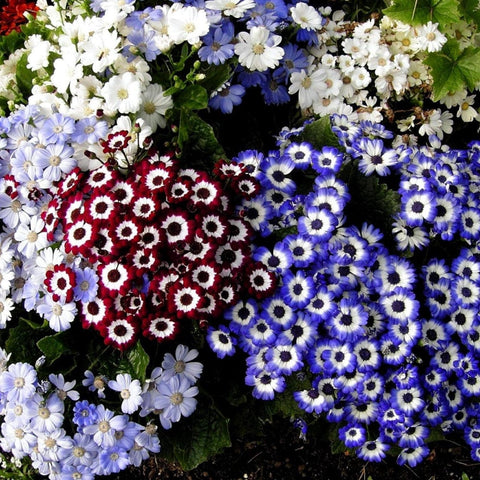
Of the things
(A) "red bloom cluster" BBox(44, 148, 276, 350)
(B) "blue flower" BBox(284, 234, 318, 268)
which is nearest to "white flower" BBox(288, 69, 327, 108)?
(A) "red bloom cluster" BBox(44, 148, 276, 350)

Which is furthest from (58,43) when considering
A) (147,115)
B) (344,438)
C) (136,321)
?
(344,438)

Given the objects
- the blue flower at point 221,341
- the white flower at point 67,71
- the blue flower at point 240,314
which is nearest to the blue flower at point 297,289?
the blue flower at point 240,314

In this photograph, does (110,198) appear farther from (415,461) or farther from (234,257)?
(415,461)

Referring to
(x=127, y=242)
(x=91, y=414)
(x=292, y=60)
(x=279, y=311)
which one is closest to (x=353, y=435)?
(x=279, y=311)

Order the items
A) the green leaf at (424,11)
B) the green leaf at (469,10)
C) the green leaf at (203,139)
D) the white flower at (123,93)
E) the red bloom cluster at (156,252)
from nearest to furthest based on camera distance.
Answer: the red bloom cluster at (156,252)
the white flower at (123,93)
the green leaf at (203,139)
the green leaf at (424,11)
the green leaf at (469,10)

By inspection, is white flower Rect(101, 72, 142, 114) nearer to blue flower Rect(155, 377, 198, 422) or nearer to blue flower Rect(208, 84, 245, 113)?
blue flower Rect(208, 84, 245, 113)

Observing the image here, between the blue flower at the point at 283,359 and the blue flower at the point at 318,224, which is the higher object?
the blue flower at the point at 318,224

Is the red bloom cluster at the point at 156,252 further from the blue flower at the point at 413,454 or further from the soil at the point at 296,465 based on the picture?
the soil at the point at 296,465
